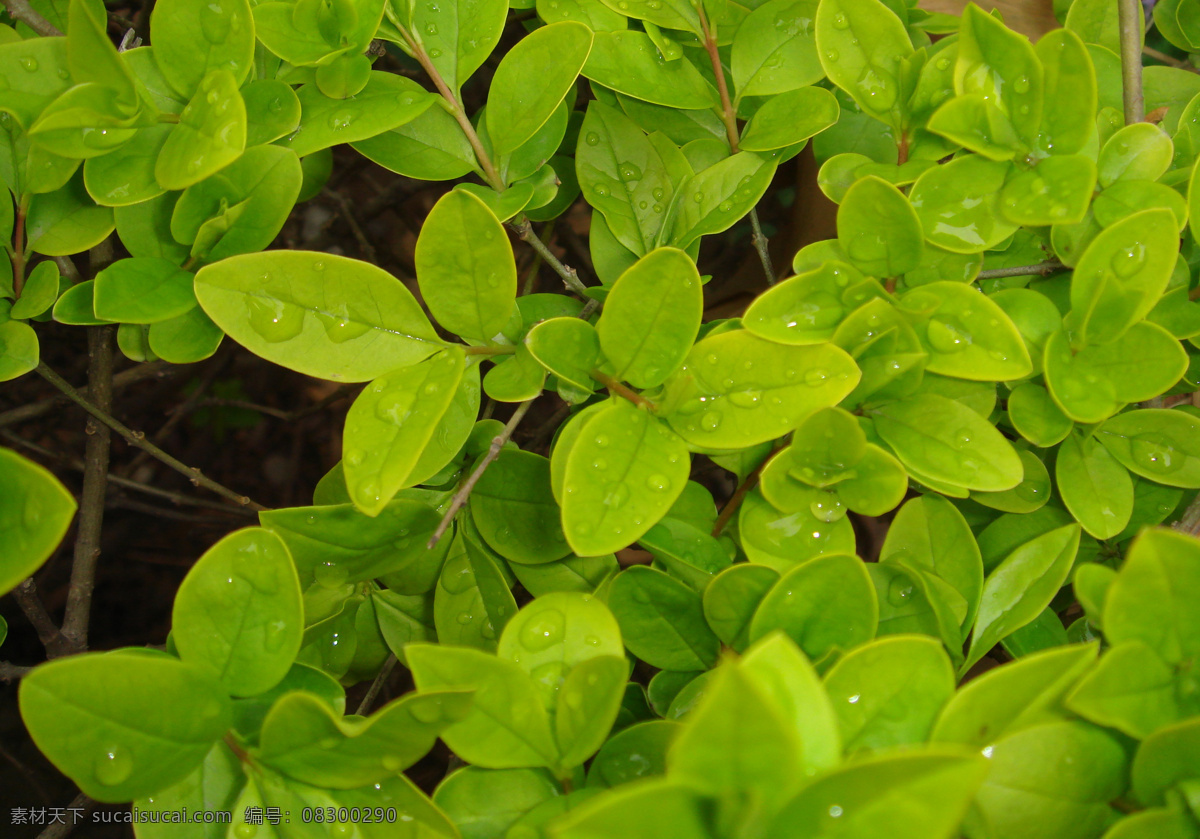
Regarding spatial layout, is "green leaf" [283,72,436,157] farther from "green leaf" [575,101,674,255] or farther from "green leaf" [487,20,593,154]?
"green leaf" [575,101,674,255]

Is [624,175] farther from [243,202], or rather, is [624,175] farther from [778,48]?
[243,202]

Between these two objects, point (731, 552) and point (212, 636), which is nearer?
point (212, 636)

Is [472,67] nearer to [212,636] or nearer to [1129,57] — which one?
[212,636]

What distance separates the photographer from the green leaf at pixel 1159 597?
0.49 metres

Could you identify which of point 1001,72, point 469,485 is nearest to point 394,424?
point 469,485

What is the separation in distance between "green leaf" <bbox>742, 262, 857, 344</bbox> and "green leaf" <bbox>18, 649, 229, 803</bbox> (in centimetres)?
49

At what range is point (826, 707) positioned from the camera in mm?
459

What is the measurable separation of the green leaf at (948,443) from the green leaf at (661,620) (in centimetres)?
22

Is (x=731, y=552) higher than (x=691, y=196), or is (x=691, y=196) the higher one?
(x=691, y=196)

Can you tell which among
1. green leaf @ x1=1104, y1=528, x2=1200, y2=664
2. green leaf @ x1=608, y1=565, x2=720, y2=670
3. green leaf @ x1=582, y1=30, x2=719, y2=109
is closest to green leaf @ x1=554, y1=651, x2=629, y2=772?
green leaf @ x1=608, y1=565, x2=720, y2=670

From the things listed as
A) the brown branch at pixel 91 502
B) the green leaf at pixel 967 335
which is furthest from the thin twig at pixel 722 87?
the brown branch at pixel 91 502

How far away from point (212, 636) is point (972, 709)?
0.53 meters

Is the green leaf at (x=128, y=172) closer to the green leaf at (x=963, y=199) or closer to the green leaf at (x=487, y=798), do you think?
the green leaf at (x=487, y=798)

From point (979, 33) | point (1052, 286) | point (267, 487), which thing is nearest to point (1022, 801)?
point (1052, 286)
